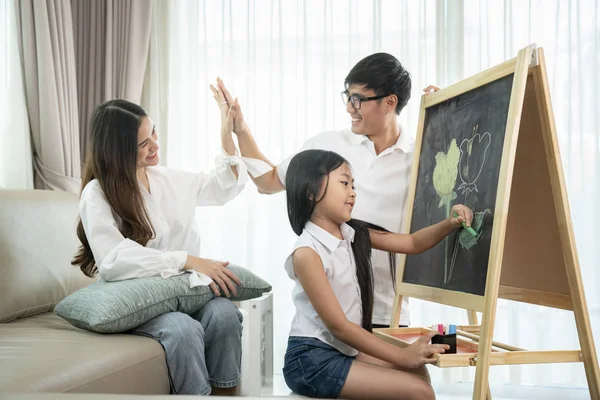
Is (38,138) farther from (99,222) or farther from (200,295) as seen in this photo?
(200,295)

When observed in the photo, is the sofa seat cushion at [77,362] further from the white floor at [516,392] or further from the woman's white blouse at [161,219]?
the white floor at [516,392]

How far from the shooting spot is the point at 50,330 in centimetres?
200

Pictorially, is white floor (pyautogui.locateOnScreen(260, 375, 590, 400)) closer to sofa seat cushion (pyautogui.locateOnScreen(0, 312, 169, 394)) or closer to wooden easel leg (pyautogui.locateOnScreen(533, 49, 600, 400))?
sofa seat cushion (pyautogui.locateOnScreen(0, 312, 169, 394))

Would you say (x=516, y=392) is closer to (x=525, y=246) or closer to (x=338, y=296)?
(x=525, y=246)

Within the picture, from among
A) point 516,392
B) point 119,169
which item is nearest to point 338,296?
point 119,169

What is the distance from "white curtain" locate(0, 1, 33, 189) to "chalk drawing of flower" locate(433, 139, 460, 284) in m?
1.96

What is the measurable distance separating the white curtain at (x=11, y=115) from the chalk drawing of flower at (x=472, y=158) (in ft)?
6.78

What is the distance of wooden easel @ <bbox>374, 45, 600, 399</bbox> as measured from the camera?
158 cm

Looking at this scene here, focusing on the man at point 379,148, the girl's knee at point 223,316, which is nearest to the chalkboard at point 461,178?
the man at point 379,148

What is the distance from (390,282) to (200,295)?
652 mm

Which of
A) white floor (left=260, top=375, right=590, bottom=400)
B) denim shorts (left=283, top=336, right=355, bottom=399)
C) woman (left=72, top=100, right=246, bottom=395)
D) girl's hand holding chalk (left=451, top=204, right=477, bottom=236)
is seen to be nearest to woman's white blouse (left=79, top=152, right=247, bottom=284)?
woman (left=72, top=100, right=246, bottom=395)

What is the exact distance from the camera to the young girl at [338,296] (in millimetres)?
1585

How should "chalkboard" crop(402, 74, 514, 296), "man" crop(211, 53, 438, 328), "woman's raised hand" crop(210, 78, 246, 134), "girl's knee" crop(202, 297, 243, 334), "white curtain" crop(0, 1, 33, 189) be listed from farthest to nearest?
"white curtain" crop(0, 1, 33, 189) < "woman's raised hand" crop(210, 78, 246, 134) < "man" crop(211, 53, 438, 328) < "girl's knee" crop(202, 297, 243, 334) < "chalkboard" crop(402, 74, 514, 296)

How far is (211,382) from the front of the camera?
2.05m
